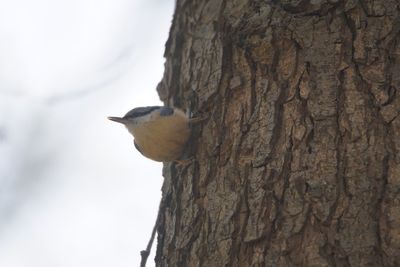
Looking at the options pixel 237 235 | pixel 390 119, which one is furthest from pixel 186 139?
pixel 390 119

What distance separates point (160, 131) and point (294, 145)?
34.6 inches

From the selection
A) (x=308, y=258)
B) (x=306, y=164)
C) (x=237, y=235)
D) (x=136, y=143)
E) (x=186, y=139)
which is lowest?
(x=308, y=258)

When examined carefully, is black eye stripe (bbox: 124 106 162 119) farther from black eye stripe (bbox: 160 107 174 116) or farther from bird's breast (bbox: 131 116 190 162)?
black eye stripe (bbox: 160 107 174 116)

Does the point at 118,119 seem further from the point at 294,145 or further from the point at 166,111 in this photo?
the point at 294,145

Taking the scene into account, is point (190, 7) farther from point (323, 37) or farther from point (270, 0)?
point (323, 37)

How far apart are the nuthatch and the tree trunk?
0.17 metres

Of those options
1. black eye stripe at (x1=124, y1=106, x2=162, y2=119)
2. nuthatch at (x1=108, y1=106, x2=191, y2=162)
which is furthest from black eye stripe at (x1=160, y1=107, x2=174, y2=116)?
black eye stripe at (x1=124, y1=106, x2=162, y2=119)

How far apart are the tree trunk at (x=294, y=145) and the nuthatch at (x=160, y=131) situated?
0.57 ft

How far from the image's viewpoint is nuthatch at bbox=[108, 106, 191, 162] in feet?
6.95

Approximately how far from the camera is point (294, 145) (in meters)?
1.55

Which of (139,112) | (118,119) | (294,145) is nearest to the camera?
(294,145)

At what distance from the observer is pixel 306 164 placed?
59.1 inches

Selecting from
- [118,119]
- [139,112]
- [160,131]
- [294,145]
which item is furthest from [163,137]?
[294,145]

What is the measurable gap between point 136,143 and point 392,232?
4.53ft
